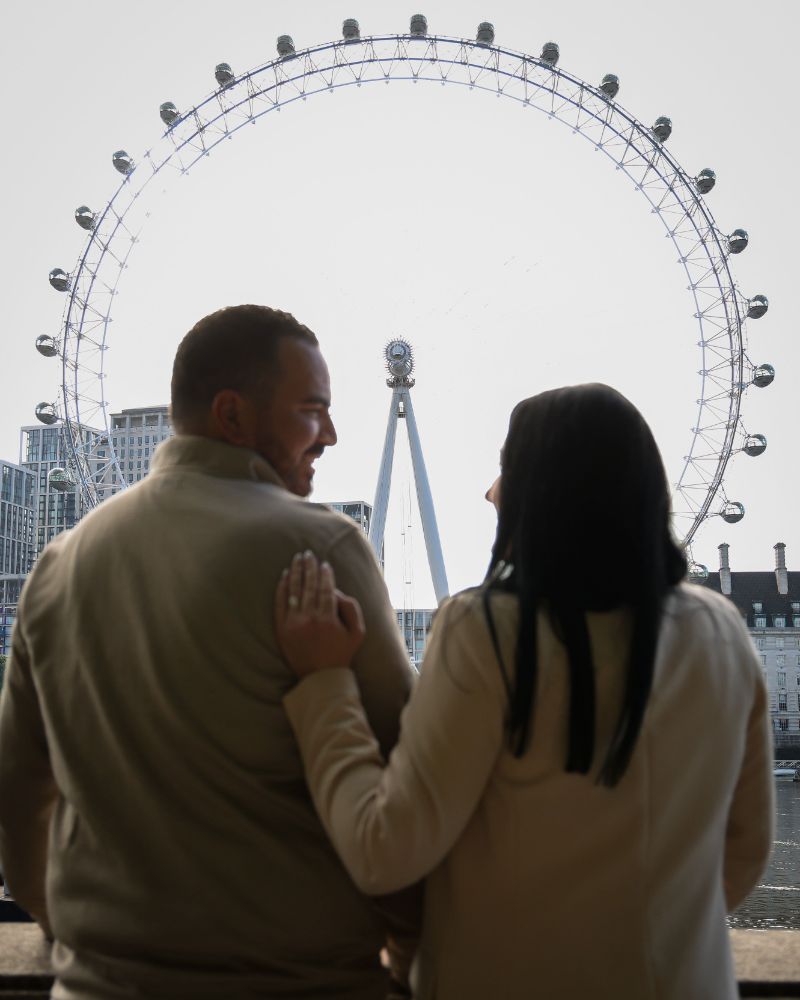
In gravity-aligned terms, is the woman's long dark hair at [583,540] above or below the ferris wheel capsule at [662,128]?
below

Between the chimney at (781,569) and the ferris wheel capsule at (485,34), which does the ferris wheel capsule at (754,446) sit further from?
the chimney at (781,569)

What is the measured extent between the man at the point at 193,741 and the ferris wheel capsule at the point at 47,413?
17.8 m

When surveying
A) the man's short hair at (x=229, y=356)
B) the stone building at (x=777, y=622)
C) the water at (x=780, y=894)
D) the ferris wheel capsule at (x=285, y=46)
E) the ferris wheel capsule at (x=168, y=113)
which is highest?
the ferris wheel capsule at (x=285, y=46)

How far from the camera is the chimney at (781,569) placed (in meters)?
61.3

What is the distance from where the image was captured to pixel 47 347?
19203mm

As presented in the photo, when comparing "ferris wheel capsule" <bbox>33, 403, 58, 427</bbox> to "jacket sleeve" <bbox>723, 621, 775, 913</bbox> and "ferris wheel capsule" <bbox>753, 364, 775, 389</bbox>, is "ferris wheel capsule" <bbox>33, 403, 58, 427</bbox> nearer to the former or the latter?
"ferris wheel capsule" <bbox>753, 364, 775, 389</bbox>

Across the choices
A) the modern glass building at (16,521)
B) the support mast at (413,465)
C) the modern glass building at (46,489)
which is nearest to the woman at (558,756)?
the support mast at (413,465)

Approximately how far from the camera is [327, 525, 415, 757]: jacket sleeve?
1.63 m

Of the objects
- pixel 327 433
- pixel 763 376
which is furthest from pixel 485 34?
pixel 327 433

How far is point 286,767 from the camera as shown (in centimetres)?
158

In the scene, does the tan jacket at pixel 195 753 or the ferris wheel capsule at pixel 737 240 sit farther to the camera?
the ferris wheel capsule at pixel 737 240

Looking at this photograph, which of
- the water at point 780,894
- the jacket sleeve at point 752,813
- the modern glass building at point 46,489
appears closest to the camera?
the jacket sleeve at point 752,813

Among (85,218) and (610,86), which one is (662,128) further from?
(85,218)

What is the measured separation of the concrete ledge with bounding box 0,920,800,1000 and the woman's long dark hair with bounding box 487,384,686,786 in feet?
2.60
